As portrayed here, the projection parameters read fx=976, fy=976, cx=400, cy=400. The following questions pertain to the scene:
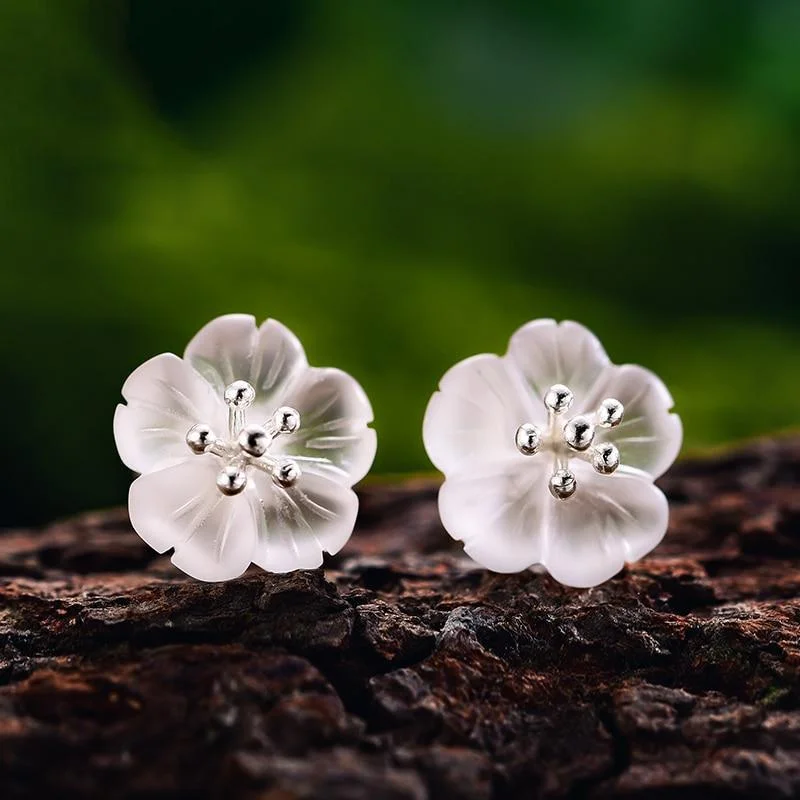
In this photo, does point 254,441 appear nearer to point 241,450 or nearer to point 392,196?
point 241,450

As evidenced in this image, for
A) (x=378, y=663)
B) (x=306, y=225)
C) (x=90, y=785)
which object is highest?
(x=306, y=225)

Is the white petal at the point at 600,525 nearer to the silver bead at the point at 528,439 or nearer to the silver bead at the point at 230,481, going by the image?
the silver bead at the point at 528,439

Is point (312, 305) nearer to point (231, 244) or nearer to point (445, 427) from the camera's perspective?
point (231, 244)

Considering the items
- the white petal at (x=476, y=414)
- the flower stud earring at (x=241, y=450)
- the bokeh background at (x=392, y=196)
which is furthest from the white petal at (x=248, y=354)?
the bokeh background at (x=392, y=196)

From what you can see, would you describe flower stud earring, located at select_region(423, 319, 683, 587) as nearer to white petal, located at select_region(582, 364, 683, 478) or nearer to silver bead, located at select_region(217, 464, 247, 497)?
white petal, located at select_region(582, 364, 683, 478)

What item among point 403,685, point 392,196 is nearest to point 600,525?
point 403,685

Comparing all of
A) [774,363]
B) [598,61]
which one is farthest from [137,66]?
[774,363]
